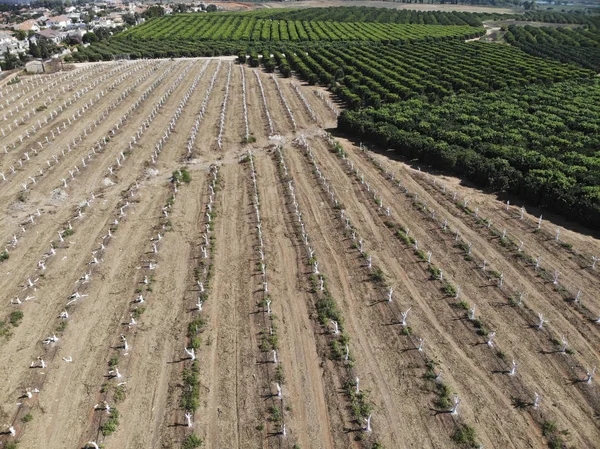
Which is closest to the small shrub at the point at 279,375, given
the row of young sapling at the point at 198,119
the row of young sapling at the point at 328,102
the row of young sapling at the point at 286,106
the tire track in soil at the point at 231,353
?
the tire track in soil at the point at 231,353

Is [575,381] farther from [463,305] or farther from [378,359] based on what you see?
[378,359]

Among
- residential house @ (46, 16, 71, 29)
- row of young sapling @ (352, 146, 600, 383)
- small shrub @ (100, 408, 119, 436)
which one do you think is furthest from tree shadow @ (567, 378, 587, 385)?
residential house @ (46, 16, 71, 29)

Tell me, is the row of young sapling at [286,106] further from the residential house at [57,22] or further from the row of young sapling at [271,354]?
the residential house at [57,22]

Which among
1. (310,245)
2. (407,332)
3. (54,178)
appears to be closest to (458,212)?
(310,245)

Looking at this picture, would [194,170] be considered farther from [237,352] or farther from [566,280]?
[566,280]

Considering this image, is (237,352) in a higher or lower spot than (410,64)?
lower
